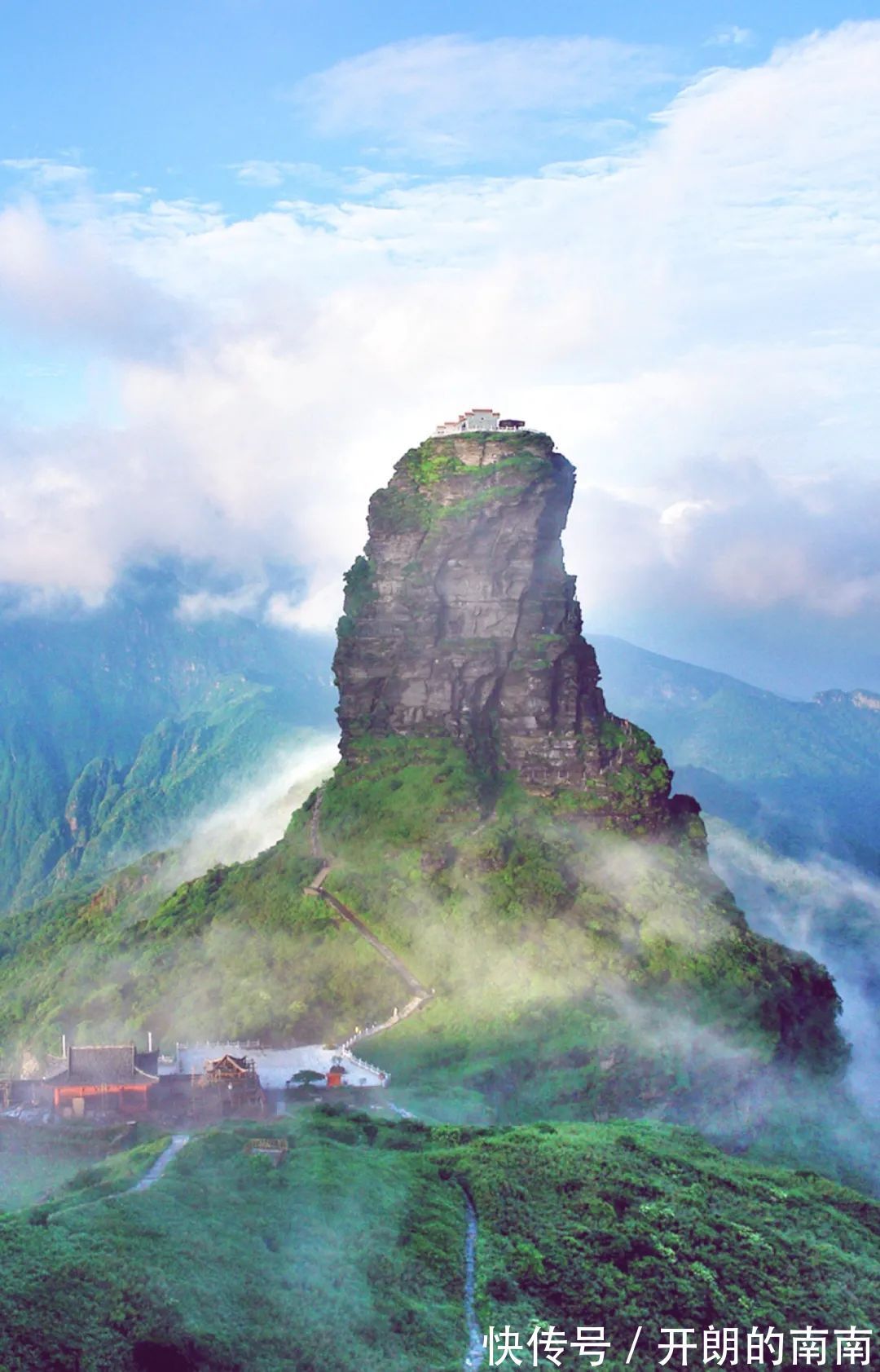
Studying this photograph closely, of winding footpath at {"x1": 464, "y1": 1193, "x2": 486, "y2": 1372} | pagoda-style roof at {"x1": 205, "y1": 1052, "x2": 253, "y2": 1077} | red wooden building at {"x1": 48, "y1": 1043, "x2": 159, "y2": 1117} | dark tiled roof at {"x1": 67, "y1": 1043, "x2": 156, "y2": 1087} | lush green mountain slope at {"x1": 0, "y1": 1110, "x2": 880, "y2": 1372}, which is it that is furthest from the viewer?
pagoda-style roof at {"x1": 205, "y1": 1052, "x2": 253, "y2": 1077}

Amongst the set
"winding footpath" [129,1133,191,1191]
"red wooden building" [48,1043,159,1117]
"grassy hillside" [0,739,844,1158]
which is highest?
"grassy hillside" [0,739,844,1158]

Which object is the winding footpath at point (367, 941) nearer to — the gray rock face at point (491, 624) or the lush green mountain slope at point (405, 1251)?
the gray rock face at point (491, 624)

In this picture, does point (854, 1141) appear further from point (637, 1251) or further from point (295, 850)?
point (295, 850)

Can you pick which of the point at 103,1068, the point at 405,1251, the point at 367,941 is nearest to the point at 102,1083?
the point at 103,1068

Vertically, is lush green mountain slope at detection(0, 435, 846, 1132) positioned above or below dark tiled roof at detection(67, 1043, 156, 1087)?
above

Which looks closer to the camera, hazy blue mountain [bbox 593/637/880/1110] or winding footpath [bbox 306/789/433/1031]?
winding footpath [bbox 306/789/433/1031]

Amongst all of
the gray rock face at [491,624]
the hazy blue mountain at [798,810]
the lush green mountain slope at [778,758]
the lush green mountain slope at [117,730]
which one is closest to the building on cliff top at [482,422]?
the gray rock face at [491,624]

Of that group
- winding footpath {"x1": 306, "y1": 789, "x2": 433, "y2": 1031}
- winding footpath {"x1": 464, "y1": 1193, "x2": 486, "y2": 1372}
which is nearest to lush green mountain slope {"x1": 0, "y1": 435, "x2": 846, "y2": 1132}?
winding footpath {"x1": 306, "y1": 789, "x2": 433, "y2": 1031}

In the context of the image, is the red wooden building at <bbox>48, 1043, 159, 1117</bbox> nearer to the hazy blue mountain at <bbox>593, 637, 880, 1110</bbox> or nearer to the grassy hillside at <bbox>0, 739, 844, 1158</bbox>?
the grassy hillside at <bbox>0, 739, 844, 1158</bbox>
